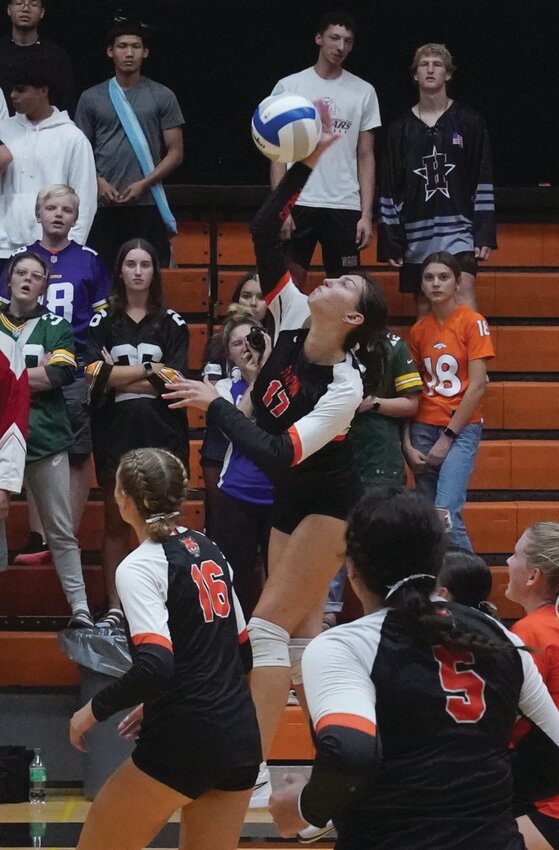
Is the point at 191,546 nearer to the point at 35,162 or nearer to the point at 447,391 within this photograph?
the point at 447,391

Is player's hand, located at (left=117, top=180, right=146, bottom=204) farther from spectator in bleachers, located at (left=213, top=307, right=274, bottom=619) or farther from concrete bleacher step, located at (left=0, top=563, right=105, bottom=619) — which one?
concrete bleacher step, located at (left=0, top=563, right=105, bottom=619)

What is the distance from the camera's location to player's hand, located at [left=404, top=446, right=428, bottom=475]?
6684 millimetres

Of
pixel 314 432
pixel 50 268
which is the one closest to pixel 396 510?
pixel 314 432

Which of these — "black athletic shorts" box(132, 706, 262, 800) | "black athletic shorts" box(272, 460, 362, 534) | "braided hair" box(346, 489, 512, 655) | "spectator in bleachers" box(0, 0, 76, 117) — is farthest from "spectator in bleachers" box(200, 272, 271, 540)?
"braided hair" box(346, 489, 512, 655)

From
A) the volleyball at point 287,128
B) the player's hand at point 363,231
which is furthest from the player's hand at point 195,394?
the player's hand at point 363,231

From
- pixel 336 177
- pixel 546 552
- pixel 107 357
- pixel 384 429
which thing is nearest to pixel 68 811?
pixel 107 357

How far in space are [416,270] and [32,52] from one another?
2.65m

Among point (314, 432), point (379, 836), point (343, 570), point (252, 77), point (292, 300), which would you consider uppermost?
point (252, 77)

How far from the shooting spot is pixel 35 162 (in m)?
7.18

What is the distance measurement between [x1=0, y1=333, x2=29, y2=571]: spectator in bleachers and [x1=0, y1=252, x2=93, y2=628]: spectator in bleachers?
43 cm

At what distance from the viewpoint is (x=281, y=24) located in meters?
10.2

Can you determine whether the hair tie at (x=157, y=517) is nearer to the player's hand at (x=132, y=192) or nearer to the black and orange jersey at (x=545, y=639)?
the black and orange jersey at (x=545, y=639)

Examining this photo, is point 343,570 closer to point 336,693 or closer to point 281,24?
point 336,693

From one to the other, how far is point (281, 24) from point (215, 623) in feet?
25.2
